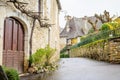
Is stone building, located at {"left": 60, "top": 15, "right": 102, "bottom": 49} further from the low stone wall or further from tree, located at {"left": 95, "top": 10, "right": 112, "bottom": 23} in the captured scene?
the low stone wall

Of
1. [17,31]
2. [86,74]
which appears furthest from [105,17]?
[86,74]

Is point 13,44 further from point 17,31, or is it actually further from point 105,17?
point 105,17

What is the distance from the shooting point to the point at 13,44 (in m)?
13.8

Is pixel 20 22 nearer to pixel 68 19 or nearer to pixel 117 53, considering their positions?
pixel 117 53

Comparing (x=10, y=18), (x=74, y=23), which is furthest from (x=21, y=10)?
(x=74, y=23)

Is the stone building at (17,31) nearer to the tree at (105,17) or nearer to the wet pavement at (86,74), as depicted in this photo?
the wet pavement at (86,74)

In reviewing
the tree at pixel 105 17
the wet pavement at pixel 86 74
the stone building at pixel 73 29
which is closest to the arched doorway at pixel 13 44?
the wet pavement at pixel 86 74

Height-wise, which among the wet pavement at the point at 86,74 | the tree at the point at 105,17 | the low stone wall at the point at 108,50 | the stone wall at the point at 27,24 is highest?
the tree at the point at 105,17

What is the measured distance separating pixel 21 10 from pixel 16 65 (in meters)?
2.97

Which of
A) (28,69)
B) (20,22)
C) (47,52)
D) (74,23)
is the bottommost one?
(28,69)

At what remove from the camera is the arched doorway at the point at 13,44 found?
12945 millimetres

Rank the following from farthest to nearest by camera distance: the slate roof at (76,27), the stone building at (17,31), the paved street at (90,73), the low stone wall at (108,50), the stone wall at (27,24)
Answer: the slate roof at (76,27)
the low stone wall at (108,50)
the stone building at (17,31)
the stone wall at (27,24)
the paved street at (90,73)

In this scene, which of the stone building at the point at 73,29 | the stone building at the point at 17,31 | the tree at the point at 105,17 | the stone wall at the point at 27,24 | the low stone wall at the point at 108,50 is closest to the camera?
the stone wall at the point at 27,24

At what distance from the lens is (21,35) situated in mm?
14758
